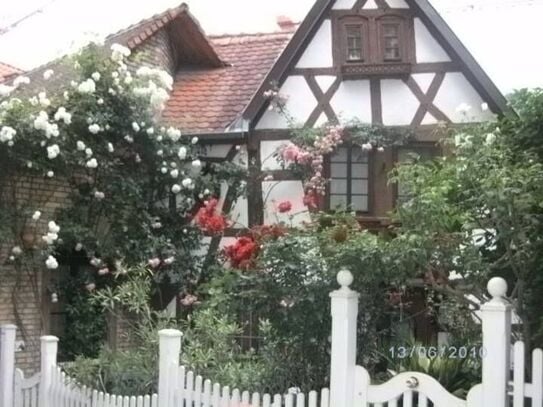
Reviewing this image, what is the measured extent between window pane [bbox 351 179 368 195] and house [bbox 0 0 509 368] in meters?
0.01

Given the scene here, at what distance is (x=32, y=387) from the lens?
8.58m

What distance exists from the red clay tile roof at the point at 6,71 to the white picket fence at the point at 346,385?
6.73 metres

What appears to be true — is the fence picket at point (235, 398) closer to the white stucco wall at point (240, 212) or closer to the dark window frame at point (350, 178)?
the dark window frame at point (350, 178)

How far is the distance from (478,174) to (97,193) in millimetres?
6206

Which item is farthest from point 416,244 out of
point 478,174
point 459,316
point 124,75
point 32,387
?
point 124,75

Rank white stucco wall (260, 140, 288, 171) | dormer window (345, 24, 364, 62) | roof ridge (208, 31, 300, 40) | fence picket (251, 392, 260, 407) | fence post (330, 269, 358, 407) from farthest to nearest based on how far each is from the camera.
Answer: roof ridge (208, 31, 300, 40) < white stucco wall (260, 140, 288, 171) < dormer window (345, 24, 364, 62) < fence picket (251, 392, 260, 407) < fence post (330, 269, 358, 407)

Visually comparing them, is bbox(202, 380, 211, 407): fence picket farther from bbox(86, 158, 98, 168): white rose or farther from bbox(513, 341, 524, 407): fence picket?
bbox(86, 158, 98, 168): white rose

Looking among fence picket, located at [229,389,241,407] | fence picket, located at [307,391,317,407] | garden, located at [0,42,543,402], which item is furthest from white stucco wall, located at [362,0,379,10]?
fence picket, located at [307,391,317,407]

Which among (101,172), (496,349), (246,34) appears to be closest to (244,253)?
(496,349)

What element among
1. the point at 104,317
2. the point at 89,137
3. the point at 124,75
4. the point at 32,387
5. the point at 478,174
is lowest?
the point at 32,387

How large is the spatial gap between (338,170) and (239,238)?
3495mm

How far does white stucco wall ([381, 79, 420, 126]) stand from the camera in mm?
11609

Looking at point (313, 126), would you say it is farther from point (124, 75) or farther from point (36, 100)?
point (36, 100)

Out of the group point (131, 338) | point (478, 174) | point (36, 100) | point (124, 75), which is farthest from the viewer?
point (124, 75)
